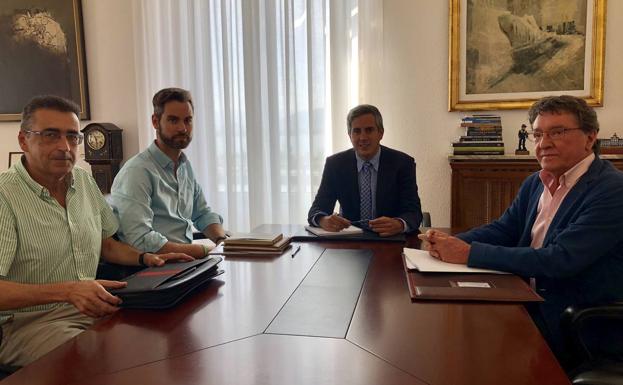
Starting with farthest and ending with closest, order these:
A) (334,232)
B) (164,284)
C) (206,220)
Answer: (206,220) < (334,232) < (164,284)

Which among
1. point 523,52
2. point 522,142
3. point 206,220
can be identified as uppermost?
point 523,52

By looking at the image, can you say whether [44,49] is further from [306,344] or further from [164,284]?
Answer: [306,344]

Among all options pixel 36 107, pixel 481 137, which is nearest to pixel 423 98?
pixel 481 137

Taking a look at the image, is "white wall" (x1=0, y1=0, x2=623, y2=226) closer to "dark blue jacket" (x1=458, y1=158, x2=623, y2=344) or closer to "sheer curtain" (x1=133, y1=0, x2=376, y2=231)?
"sheer curtain" (x1=133, y1=0, x2=376, y2=231)

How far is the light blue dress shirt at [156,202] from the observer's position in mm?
1898

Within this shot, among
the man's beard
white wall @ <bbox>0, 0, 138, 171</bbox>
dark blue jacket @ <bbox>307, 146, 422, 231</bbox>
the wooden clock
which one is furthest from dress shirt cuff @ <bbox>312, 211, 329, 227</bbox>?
white wall @ <bbox>0, 0, 138, 171</bbox>

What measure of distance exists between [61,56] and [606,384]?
4.01 metres

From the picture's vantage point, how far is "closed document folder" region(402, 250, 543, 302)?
121 centimetres

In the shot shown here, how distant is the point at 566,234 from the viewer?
1.40 metres

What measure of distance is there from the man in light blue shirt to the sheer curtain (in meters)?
1.16

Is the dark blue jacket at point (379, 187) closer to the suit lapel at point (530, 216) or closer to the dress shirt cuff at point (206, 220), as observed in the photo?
the dress shirt cuff at point (206, 220)

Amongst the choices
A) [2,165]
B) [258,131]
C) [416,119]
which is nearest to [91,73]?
[2,165]

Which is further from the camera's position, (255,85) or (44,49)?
(44,49)

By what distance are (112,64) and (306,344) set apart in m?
3.45
